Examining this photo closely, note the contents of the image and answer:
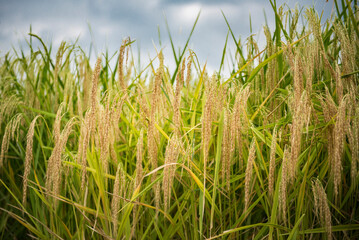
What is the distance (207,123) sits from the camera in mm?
1118

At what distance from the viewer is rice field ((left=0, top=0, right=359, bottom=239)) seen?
1.17 metres

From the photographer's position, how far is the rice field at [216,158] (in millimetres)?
1171

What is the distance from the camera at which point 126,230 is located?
135 centimetres

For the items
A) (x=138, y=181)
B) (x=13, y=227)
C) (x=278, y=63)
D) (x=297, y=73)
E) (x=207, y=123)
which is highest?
(x=278, y=63)

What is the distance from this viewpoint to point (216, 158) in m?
1.23

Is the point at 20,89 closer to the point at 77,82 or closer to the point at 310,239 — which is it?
the point at 77,82

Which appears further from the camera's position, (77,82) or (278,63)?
(77,82)

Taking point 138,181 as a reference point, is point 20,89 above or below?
above

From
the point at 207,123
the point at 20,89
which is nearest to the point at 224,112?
the point at 207,123

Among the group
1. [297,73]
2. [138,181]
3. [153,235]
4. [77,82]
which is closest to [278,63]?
[297,73]

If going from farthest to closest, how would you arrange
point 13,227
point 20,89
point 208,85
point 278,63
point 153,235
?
1. point 20,89
2. point 13,227
3. point 278,63
4. point 153,235
5. point 208,85

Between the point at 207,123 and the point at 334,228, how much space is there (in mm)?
787

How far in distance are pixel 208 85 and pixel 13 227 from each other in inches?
66.4

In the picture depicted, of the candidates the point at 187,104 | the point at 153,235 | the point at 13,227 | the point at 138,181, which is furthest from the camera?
the point at 187,104
